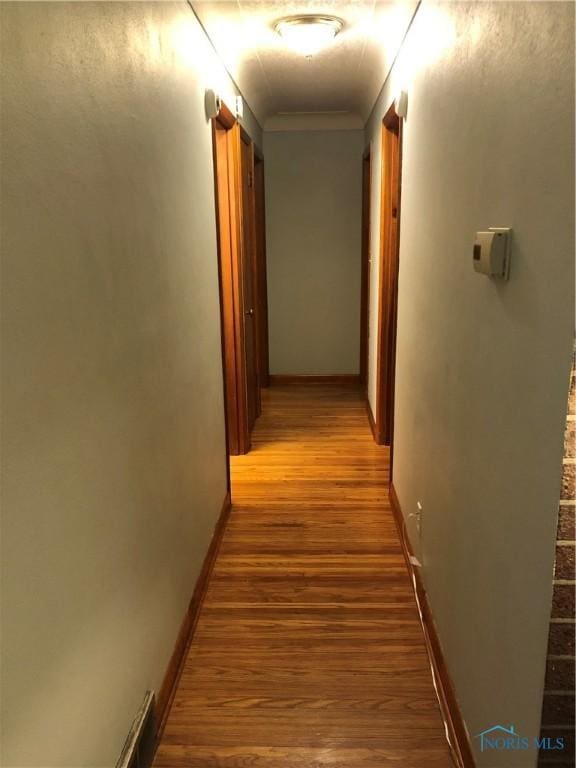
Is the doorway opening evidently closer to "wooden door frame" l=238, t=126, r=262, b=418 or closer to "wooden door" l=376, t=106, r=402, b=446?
"wooden door frame" l=238, t=126, r=262, b=418

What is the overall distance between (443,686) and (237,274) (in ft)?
7.98

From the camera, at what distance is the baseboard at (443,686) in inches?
61.5

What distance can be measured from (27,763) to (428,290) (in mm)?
1726

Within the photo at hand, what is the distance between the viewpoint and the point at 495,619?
130 cm

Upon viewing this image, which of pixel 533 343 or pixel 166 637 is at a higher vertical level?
pixel 533 343

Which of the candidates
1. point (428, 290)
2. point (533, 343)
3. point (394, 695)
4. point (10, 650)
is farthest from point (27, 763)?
point (428, 290)

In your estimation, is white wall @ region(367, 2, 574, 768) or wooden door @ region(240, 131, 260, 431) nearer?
white wall @ region(367, 2, 574, 768)

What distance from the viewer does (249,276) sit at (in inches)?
159

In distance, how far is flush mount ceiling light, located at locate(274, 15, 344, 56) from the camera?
248 centimetres

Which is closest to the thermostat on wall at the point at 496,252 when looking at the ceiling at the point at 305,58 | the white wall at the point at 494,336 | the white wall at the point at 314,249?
the white wall at the point at 494,336

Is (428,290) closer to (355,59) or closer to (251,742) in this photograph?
(251,742)

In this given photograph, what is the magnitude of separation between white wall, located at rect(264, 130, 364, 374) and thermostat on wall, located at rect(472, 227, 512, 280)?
406 centimetres

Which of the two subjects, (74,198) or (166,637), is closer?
(74,198)

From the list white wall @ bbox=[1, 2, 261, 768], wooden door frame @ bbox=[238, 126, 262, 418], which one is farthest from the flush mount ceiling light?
wooden door frame @ bbox=[238, 126, 262, 418]
